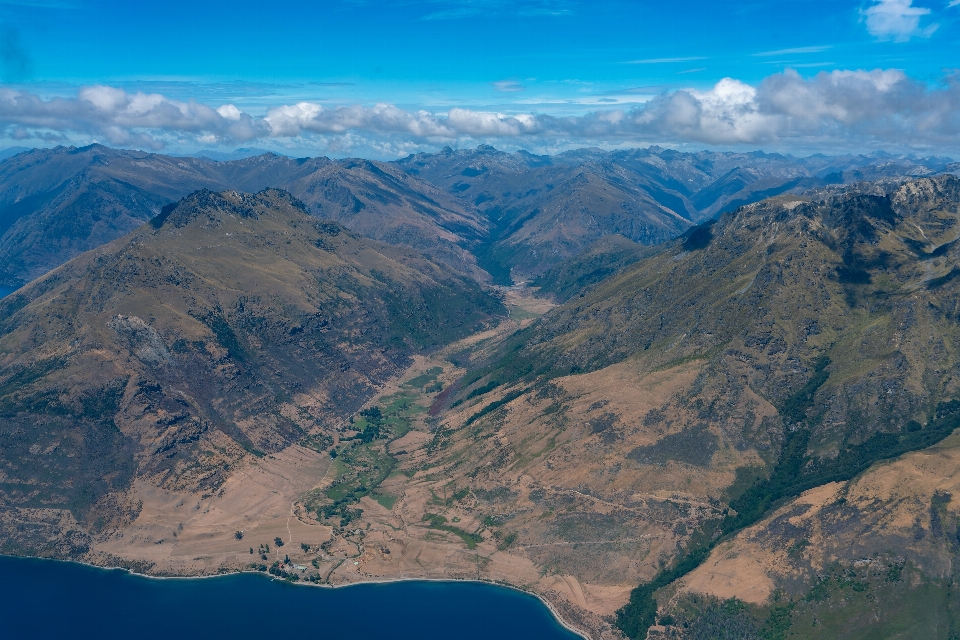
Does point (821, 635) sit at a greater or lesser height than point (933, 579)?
lesser

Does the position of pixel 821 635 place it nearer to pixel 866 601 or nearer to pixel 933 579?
pixel 866 601

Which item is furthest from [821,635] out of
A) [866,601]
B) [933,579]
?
[933,579]

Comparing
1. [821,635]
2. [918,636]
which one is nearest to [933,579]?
[918,636]
